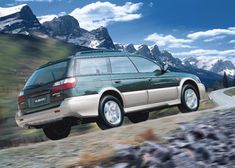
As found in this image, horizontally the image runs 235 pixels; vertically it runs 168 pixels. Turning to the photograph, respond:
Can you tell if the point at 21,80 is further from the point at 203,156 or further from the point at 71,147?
the point at 203,156

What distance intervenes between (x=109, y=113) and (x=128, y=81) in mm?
1206

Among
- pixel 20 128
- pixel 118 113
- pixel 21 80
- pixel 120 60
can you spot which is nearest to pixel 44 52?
pixel 21 80

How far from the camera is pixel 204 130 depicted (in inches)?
248

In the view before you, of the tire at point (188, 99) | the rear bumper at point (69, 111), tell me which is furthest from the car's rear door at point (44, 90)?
the tire at point (188, 99)

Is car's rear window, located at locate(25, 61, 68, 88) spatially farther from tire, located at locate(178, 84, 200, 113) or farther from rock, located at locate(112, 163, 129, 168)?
rock, located at locate(112, 163, 129, 168)

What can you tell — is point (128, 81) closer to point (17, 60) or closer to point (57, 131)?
point (57, 131)

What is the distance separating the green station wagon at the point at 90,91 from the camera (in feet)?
31.4

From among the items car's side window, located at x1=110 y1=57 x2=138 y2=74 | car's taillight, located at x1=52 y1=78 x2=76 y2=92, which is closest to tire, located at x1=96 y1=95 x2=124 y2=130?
car's taillight, located at x1=52 y1=78 x2=76 y2=92

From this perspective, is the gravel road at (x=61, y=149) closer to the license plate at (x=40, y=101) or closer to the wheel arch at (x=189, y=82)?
the license plate at (x=40, y=101)

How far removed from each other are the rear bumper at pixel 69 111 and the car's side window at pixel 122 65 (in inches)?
55.8

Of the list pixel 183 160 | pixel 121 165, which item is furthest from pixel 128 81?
pixel 121 165

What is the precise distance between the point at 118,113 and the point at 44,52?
5.46 m

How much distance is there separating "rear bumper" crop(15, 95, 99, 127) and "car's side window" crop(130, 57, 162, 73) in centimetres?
233

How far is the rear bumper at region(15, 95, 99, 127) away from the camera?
941 centimetres
